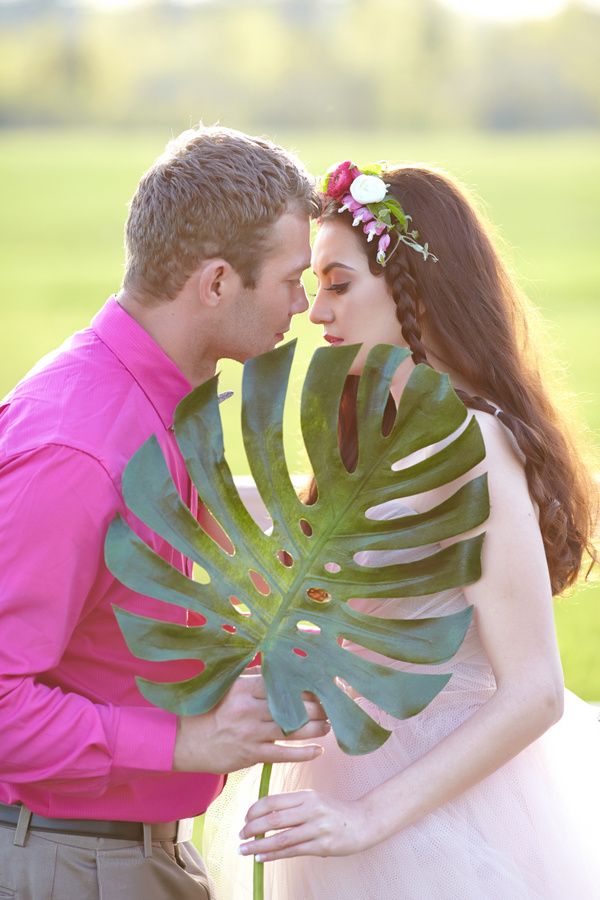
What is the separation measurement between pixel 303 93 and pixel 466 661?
2082 inches

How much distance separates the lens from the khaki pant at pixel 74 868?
1775 mm

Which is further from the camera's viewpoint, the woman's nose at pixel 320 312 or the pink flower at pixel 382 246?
the woman's nose at pixel 320 312

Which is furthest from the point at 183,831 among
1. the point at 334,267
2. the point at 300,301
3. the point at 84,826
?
the point at 334,267

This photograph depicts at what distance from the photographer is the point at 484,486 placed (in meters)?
1.61

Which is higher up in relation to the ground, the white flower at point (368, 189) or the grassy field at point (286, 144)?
the white flower at point (368, 189)

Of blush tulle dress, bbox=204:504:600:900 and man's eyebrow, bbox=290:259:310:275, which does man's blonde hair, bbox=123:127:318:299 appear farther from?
blush tulle dress, bbox=204:504:600:900

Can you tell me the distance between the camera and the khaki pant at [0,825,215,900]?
5.82 feet

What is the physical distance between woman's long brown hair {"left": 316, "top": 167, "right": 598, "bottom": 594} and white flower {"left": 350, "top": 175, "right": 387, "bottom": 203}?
0.14 feet

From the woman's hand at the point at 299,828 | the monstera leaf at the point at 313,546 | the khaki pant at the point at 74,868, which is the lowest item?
the khaki pant at the point at 74,868

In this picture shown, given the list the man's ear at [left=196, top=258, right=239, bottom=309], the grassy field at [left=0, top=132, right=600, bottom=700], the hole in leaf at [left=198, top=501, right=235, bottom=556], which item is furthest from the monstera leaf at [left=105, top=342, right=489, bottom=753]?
the grassy field at [left=0, top=132, right=600, bottom=700]

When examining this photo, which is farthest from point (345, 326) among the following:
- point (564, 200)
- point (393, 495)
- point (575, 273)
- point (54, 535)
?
point (564, 200)

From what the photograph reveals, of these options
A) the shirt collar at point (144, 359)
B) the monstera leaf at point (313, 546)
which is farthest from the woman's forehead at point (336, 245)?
the monstera leaf at point (313, 546)

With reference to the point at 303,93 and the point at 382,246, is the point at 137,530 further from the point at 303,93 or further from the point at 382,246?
the point at 303,93

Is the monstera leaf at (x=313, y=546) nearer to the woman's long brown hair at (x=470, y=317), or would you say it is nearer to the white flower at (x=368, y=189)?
the woman's long brown hair at (x=470, y=317)
